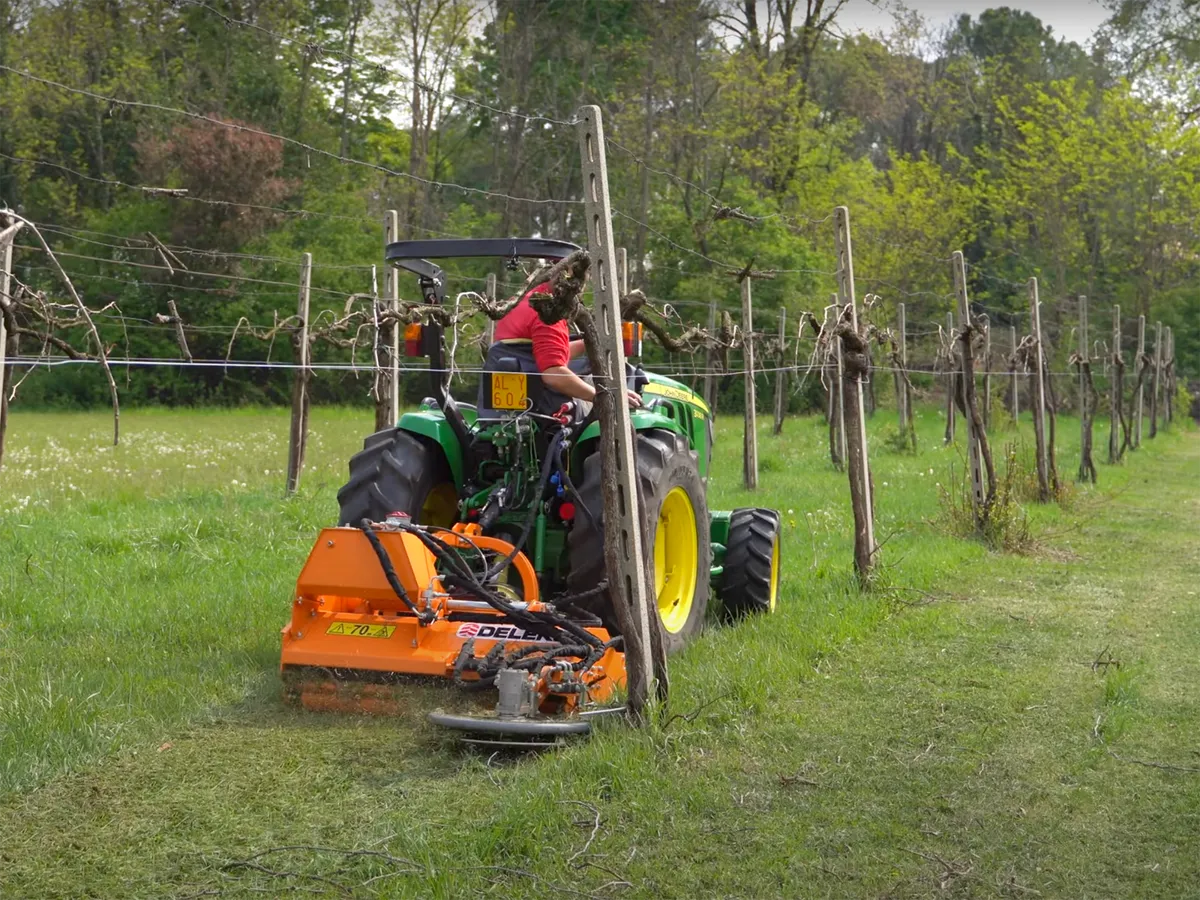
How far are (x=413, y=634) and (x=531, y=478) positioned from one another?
53.8 inches

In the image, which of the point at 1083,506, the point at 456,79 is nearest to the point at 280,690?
the point at 1083,506

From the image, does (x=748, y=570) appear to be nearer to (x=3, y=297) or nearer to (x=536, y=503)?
(x=536, y=503)

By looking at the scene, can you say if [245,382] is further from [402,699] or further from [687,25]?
[402,699]

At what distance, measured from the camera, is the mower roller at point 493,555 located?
5.93 metres

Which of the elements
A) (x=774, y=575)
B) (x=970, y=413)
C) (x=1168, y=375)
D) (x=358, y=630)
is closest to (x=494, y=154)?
(x=1168, y=375)

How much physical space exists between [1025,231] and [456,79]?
57.3 ft

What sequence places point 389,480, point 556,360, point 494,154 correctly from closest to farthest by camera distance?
1. point 556,360
2. point 389,480
3. point 494,154

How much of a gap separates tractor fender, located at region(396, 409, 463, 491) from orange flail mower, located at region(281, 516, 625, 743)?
3.28 ft

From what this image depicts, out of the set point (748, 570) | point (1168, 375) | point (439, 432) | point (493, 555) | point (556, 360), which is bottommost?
point (748, 570)

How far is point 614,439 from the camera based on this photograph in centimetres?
588

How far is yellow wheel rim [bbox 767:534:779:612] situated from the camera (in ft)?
28.0

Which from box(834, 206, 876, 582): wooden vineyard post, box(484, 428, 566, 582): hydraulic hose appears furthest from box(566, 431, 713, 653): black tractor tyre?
box(834, 206, 876, 582): wooden vineyard post

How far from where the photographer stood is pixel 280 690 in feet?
21.0

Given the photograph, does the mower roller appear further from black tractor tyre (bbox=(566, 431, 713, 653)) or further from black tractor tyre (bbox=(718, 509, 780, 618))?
black tractor tyre (bbox=(718, 509, 780, 618))
